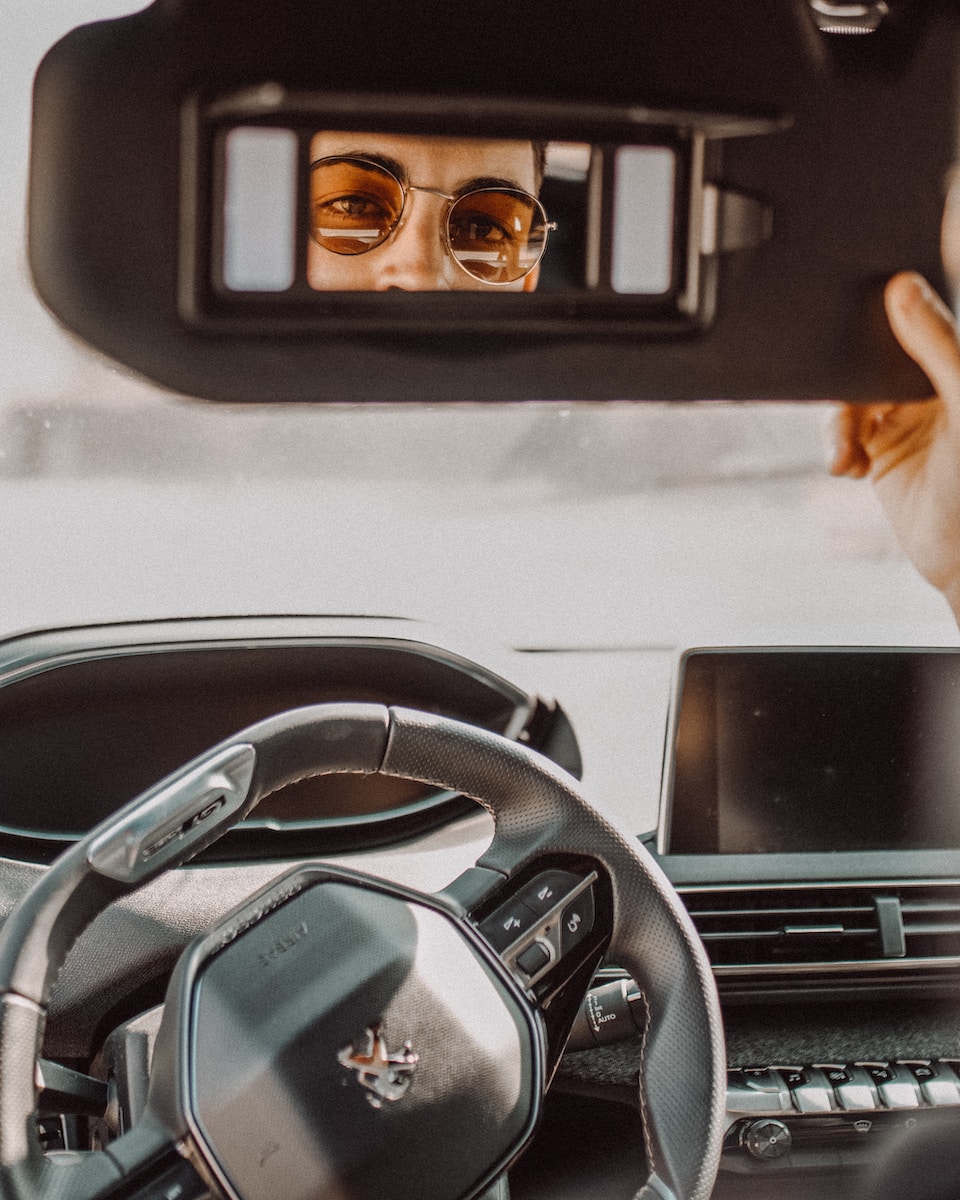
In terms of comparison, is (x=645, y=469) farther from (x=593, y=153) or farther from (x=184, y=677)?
(x=593, y=153)

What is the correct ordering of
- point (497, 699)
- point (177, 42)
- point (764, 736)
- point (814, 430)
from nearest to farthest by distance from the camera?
1. point (177, 42)
2. point (764, 736)
3. point (497, 699)
4. point (814, 430)

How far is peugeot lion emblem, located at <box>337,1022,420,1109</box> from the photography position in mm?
1160

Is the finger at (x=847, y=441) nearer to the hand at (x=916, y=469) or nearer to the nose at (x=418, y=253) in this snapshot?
the hand at (x=916, y=469)

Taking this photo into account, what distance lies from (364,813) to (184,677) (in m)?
0.42

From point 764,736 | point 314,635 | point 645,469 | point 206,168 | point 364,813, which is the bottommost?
point 364,813

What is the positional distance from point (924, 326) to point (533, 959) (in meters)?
0.71

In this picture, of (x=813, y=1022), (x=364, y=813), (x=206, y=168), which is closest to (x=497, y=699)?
(x=364, y=813)

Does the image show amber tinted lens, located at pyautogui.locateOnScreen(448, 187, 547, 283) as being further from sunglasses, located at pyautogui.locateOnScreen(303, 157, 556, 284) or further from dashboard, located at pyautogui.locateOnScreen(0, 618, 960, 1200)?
dashboard, located at pyautogui.locateOnScreen(0, 618, 960, 1200)

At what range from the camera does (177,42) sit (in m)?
0.96

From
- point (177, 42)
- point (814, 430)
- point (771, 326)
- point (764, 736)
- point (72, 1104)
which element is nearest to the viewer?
point (177, 42)

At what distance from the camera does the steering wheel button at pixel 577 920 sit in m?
1.25

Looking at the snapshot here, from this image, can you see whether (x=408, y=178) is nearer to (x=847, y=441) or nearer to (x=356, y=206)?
(x=356, y=206)

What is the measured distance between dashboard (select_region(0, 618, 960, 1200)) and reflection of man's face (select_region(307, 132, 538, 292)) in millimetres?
1132

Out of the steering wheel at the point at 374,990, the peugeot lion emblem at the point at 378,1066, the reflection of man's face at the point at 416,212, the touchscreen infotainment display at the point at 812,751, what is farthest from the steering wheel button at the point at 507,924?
the touchscreen infotainment display at the point at 812,751
